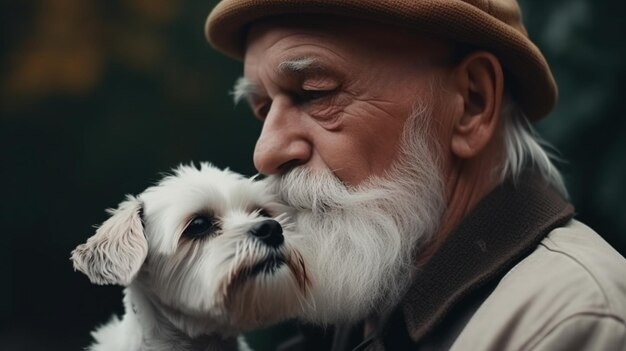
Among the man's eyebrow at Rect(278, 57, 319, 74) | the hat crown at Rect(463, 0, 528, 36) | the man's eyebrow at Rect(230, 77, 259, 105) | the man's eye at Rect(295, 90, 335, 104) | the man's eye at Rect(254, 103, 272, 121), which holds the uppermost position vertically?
the hat crown at Rect(463, 0, 528, 36)

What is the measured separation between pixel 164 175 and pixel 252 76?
46 cm

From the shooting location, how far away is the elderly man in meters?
2.44

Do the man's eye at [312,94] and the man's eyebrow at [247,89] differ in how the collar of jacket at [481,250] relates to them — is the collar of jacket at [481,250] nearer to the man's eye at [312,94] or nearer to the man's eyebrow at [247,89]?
the man's eye at [312,94]

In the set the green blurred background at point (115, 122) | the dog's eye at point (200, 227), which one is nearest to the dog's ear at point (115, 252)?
the dog's eye at point (200, 227)

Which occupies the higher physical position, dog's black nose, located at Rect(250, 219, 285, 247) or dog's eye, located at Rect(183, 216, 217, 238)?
dog's black nose, located at Rect(250, 219, 285, 247)

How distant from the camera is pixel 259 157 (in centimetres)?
255

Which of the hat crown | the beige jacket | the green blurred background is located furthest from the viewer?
the green blurred background

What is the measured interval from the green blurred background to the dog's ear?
1.52 meters

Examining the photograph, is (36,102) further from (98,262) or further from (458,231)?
(458,231)

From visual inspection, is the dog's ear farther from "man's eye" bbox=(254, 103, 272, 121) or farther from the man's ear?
the man's ear

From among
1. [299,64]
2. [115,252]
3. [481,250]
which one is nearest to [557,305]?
[481,250]

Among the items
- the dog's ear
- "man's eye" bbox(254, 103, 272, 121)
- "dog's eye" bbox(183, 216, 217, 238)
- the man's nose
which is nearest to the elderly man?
the man's nose

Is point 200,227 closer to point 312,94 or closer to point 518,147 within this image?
point 312,94

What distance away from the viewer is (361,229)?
258 cm
